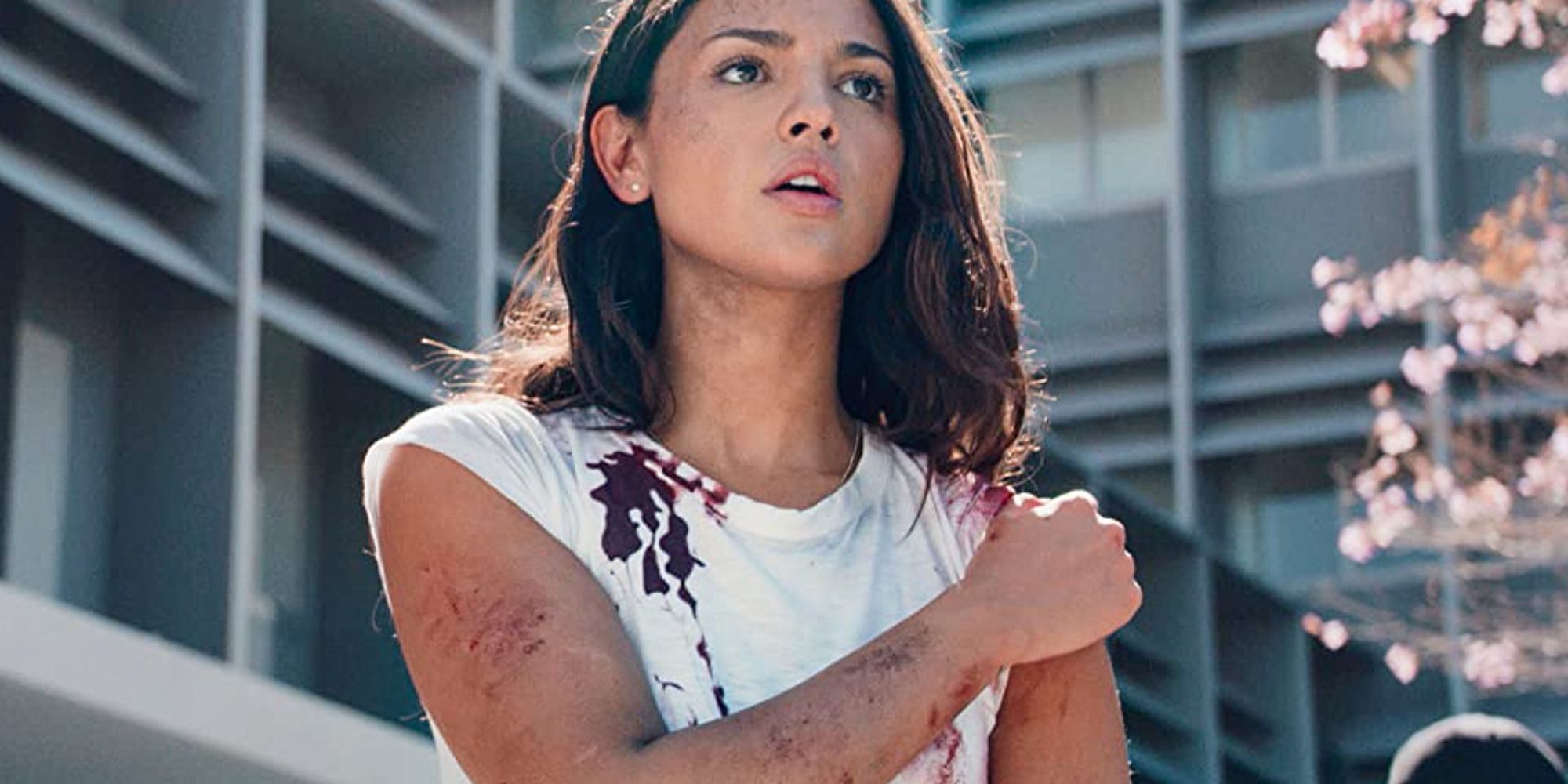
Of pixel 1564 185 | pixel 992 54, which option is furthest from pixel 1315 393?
pixel 1564 185

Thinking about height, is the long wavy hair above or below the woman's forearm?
above

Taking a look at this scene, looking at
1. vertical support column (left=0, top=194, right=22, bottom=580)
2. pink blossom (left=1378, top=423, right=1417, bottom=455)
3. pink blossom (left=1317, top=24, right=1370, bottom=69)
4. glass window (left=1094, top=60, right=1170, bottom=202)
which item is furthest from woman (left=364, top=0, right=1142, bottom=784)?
glass window (left=1094, top=60, right=1170, bottom=202)

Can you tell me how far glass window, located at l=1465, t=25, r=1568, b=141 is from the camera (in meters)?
22.2

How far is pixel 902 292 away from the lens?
3455 mm

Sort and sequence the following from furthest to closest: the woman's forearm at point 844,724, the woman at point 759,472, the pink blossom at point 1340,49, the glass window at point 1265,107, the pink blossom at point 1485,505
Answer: the glass window at point 1265,107 < the pink blossom at point 1485,505 < the pink blossom at point 1340,49 < the woman at point 759,472 < the woman's forearm at point 844,724

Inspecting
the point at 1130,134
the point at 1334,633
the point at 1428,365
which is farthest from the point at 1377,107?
the point at 1334,633

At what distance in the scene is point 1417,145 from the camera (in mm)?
Result: 22469

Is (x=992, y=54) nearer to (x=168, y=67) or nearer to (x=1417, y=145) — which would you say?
(x=1417, y=145)

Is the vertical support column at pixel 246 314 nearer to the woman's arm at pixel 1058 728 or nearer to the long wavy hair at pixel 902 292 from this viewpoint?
the long wavy hair at pixel 902 292

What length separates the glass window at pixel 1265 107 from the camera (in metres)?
23.2

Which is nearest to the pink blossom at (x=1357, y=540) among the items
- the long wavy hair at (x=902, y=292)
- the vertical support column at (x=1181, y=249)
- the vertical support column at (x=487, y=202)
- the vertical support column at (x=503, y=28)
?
the vertical support column at (x=487, y=202)

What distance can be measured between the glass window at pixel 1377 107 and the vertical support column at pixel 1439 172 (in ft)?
0.69

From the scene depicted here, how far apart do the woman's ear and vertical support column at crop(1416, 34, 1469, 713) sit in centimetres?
1849

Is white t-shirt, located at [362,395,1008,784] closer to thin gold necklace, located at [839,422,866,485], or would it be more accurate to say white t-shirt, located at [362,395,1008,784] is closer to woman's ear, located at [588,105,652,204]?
thin gold necklace, located at [839,422,866,485]
